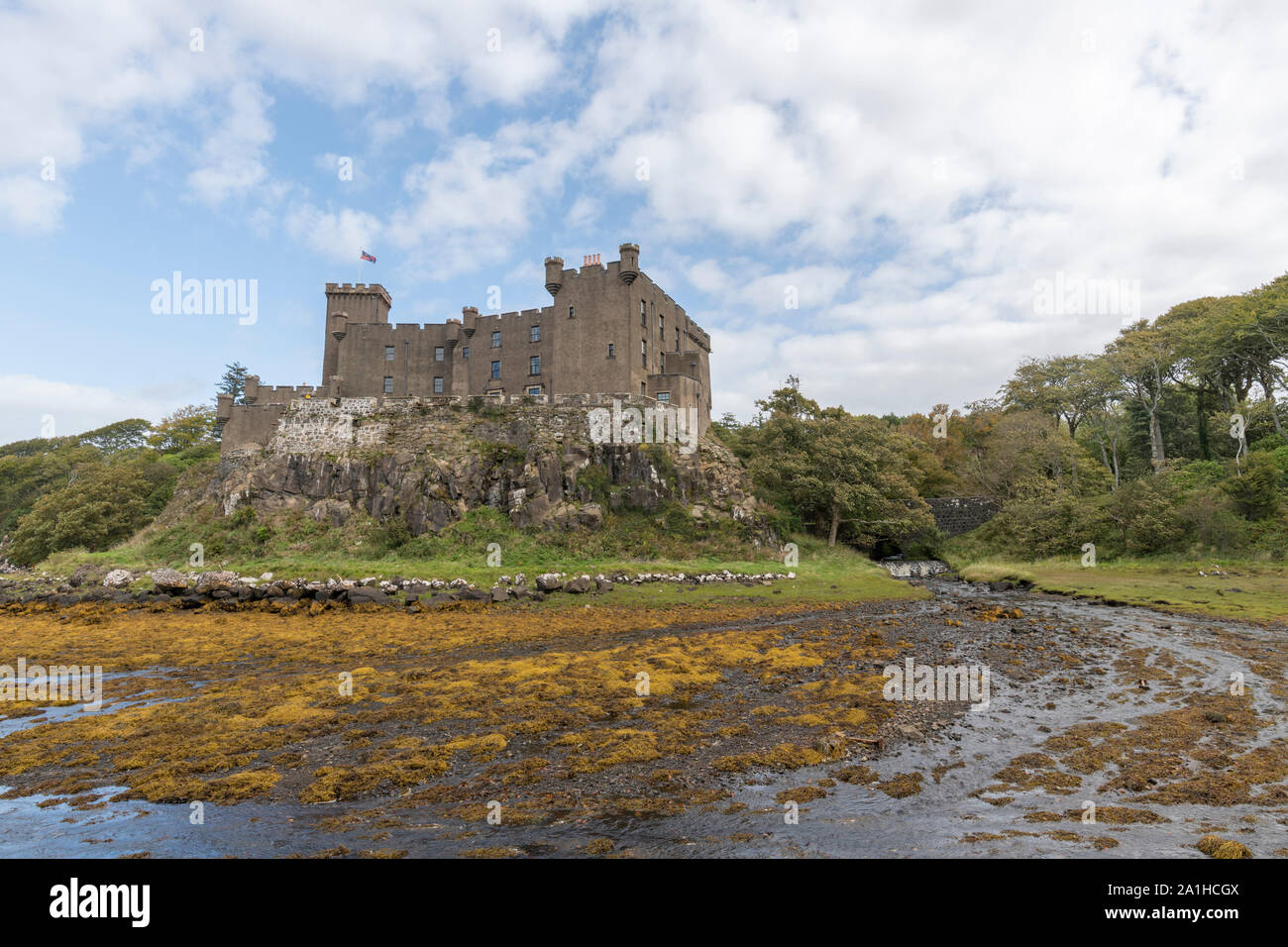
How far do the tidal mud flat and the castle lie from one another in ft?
102

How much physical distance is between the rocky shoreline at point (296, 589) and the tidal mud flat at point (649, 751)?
7082 mm

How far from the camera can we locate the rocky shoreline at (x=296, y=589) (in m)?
25.9

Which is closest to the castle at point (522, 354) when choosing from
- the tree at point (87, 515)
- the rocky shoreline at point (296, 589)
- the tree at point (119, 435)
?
the tree at point (87, 515)

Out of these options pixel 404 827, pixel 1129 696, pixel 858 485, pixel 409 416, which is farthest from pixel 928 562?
pixel 404 827

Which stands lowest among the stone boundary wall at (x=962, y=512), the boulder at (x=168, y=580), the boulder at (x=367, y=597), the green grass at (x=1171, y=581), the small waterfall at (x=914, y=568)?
the small waterfall at (x=914, y=568)

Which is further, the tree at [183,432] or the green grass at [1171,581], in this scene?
the tree at [183,432]

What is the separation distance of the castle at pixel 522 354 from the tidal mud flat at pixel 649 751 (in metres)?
31.0

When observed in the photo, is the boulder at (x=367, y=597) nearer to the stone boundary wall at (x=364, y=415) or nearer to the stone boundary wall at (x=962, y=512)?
the stone boundary wall at (x=364, y=415)

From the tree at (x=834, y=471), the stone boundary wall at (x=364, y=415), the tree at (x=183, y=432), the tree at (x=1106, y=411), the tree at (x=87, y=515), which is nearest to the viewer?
the stone boundary wall at (x=364, y=415)

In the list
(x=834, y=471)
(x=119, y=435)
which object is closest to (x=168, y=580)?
(x=834, y=471)

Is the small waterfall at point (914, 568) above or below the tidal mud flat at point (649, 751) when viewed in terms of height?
below

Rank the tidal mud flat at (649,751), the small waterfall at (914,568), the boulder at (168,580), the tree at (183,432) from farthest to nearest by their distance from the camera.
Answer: the tree at (183,432)
the small waterfall at (914,568)
the boulder at (168,580)
the tidal mud flat at (649,751)

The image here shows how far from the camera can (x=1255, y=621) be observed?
2162 cm
